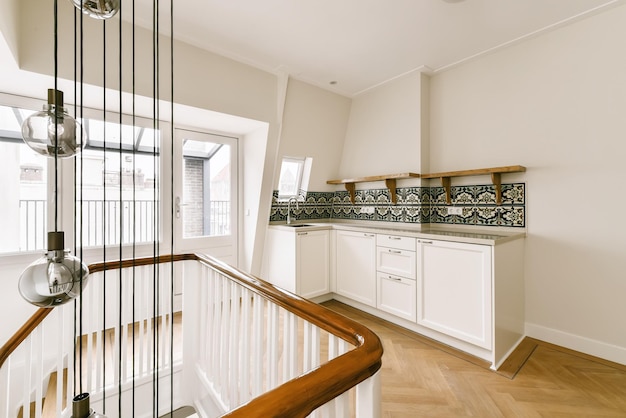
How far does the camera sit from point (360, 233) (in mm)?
3141

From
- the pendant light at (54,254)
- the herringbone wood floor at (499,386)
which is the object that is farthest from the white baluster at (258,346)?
the herringbone wood floor at (499,386)

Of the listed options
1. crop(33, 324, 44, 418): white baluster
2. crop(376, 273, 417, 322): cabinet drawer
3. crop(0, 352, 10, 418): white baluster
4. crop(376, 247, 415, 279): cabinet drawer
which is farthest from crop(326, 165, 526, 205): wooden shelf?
crop(0, 352, 10, 418): white baluster

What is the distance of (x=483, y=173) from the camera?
2.67 meters

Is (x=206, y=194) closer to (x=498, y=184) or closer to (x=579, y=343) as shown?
(x=498, y=184)

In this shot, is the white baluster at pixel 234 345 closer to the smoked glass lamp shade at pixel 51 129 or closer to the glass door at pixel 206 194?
the smoked glass lamp shade at pixel 51 129

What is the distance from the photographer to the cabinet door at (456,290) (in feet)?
7.11

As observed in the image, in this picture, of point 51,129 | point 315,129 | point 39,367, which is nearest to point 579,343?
point 315,129

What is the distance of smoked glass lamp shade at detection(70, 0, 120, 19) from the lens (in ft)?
2.44

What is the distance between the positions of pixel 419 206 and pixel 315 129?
162 cm

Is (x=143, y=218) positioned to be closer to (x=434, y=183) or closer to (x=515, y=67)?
(x=434, y=183)

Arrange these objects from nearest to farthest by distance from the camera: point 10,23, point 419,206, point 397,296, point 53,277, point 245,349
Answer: point 53,277 < point 245,349 < point 10,23 < point 397,296 < point 419,206

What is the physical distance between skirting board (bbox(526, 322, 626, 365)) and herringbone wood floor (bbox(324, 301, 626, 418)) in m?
0.06

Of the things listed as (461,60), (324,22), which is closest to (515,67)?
(461,60)

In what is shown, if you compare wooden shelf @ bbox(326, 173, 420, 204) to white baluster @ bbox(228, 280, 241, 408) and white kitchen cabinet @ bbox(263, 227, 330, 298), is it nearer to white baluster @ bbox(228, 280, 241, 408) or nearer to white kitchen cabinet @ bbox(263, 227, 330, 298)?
white kitchen cabinet @ bbox(263, 227, 330, 298)
